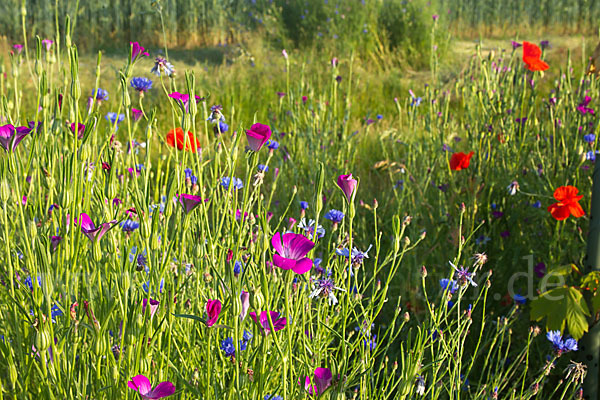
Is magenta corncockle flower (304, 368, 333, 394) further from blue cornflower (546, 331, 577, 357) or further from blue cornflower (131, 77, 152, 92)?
blue cornflower (131, 77, 152, 92)

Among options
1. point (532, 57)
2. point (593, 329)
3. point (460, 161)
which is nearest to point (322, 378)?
point (593, 329)

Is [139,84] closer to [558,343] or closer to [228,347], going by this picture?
[228,347]

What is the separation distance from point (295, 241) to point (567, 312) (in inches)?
41.7

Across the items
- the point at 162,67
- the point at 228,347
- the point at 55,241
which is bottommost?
the point at 228,347

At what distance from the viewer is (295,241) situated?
935mm

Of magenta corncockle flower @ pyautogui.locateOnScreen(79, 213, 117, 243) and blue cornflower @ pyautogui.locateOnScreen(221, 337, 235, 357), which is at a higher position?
magenta corncockle flower @ pyautogui.locateOnScreen(79, 213, 117, 243)

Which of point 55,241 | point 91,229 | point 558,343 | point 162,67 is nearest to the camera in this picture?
point 91,229

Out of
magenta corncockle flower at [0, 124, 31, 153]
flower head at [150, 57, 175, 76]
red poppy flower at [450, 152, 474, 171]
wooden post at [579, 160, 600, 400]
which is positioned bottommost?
wooden post at [579, 160, 600, 400]

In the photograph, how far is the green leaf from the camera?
1.64 meters

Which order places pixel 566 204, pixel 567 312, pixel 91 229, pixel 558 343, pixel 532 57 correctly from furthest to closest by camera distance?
pixel 532 57 → pixel 566 204 → pixel 567 312 → pixel 558 343 → pixel 91 229

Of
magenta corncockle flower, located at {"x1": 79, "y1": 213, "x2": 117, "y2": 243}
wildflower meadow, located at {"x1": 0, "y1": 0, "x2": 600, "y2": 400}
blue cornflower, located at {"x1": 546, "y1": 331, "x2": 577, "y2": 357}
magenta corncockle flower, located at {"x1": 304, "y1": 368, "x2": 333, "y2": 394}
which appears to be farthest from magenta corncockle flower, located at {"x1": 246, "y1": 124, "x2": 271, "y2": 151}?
blue cornflower, located at {"x1": 546, "y1": 331, "x2": 577, "y2": 357}


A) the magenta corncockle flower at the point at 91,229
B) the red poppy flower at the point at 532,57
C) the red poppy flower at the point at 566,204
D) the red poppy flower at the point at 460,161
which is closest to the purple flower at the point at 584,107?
the red poppy flower at the point at 532,57

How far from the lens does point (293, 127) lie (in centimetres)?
319

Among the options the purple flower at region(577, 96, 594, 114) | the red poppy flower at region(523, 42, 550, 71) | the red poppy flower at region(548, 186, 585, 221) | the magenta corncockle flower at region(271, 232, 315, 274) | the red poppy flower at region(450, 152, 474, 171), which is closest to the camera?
the magenta corncockle flower at region(271, 232, 315, 274)
